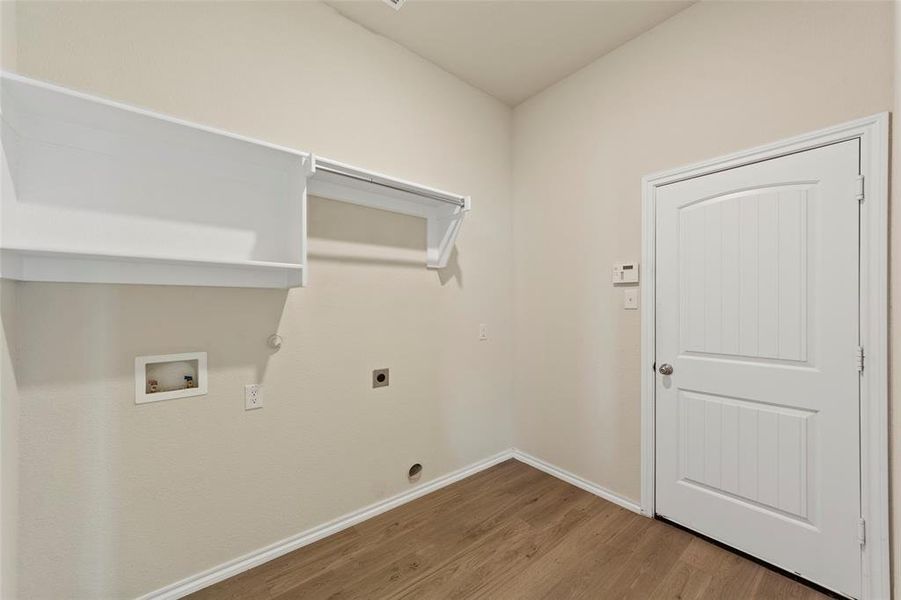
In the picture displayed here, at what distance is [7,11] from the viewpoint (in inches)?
49.0

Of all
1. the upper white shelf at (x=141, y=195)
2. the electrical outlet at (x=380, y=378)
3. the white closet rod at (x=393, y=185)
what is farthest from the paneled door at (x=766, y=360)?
the upper white shelf at (x=141, y=195)

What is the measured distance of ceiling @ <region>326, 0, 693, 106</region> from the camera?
2.02 meters

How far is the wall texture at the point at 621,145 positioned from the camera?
161cm

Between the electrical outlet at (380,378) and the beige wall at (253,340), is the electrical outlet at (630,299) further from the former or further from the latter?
the electrical outlet at (380,378)

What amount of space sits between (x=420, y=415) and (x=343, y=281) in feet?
3.36

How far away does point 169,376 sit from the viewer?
1579 millimetres

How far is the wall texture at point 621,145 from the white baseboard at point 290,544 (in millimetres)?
928

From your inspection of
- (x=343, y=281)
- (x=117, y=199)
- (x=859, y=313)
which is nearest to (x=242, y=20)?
(x=117, y=199)

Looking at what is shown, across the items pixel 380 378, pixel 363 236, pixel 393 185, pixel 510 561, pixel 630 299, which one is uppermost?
pixel 393 185

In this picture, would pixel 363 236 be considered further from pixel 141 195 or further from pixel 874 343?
pixel 874 343

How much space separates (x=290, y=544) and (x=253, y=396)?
81 centimetres

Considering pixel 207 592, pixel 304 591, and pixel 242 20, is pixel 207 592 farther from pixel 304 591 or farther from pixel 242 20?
pixel 242 20

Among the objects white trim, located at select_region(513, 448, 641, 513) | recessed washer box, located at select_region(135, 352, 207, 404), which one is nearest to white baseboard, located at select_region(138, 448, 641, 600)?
white trim, located at select_region(513, 448, 641, 513)

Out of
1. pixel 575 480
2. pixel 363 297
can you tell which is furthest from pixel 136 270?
pixel 575 480
